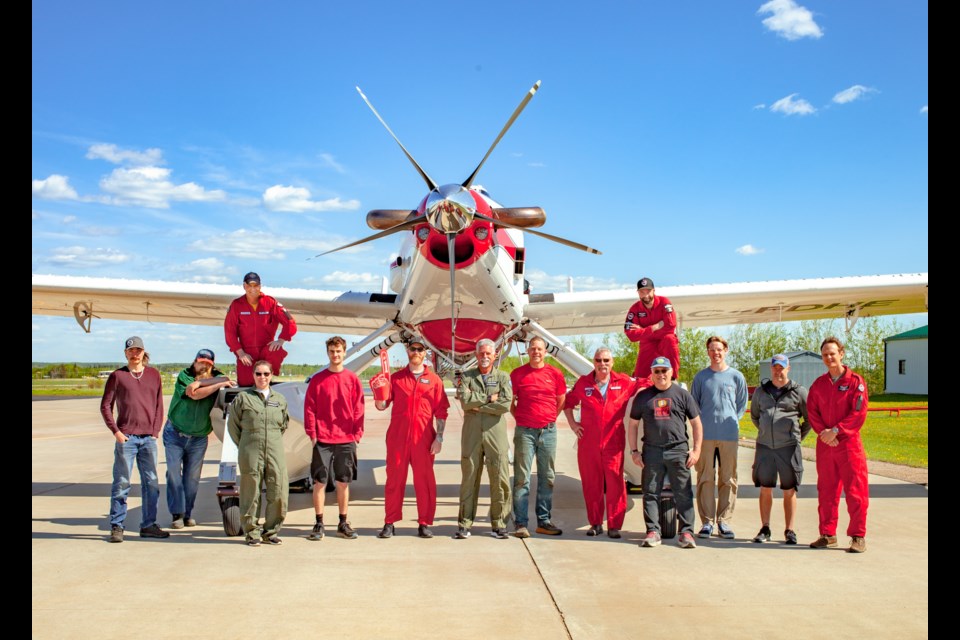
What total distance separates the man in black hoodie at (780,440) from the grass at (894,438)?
14.3 feet

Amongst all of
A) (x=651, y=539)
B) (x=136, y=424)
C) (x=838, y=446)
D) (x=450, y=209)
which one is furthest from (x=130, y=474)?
(x=838, y=446)

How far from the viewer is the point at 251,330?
711cm

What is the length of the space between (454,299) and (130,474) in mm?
4515

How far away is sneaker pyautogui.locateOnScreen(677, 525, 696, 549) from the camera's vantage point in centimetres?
604

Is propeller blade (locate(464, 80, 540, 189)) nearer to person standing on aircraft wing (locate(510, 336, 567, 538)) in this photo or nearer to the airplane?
the airplane

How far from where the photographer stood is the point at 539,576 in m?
5.09

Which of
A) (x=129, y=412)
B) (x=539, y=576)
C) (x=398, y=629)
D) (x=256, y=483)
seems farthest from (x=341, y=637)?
(x=129, y=412)

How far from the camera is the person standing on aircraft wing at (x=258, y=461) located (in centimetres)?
622

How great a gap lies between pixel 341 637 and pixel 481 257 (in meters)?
5.92

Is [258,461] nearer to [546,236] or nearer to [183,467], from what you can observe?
[183,467]

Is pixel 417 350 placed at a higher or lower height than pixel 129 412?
higher

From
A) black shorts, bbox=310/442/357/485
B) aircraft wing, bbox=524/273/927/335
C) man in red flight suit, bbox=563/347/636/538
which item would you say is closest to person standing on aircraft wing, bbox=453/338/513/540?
man in red flight suit, bbox=563/347/636/538

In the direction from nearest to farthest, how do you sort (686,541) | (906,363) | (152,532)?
(686,541), (152,532), (906,363)
